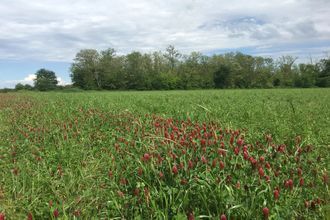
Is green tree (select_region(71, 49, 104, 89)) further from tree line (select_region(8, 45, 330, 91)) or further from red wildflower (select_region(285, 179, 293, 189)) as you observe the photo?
red wildflower (select_region(285, 179, 293, 189))

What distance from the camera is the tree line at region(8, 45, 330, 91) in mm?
75938

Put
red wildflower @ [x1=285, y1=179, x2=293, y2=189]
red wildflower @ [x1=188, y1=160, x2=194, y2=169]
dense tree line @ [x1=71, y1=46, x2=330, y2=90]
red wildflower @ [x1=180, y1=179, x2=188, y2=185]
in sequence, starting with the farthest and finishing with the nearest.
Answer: dense tree line @ [x1=71, y1=46, x2=330, y2=90]
red wildflower @ [x1=188, y1=160, x2=194, y2=169]
red wildflower @ [x1=180, y1=179, x2=188, y2=185]
red wildflower @ [x1=285, y1=179, x2=293, y2=189]

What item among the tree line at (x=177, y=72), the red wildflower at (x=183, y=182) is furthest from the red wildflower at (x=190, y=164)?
the tree line at (x=177, y=72)

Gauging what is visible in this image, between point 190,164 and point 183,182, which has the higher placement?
point 190,164

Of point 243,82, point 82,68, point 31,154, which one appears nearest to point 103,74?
point 82,68

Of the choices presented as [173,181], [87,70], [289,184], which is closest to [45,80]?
[87,70]

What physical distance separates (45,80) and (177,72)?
34117 mm

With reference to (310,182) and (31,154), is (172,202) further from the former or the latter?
(31,154)

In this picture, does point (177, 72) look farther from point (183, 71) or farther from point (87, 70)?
point (87, 70)

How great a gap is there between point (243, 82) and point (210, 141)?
77472 millimetres

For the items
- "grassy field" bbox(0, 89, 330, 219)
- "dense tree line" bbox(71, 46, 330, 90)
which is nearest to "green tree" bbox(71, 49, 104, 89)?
"dense tree line" bbox(71, 46, 330, 90)

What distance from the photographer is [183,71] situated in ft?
273

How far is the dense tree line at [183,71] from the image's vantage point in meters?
75.9

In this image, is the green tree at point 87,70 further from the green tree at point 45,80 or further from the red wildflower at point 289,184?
the red wildflower at point 289,184
